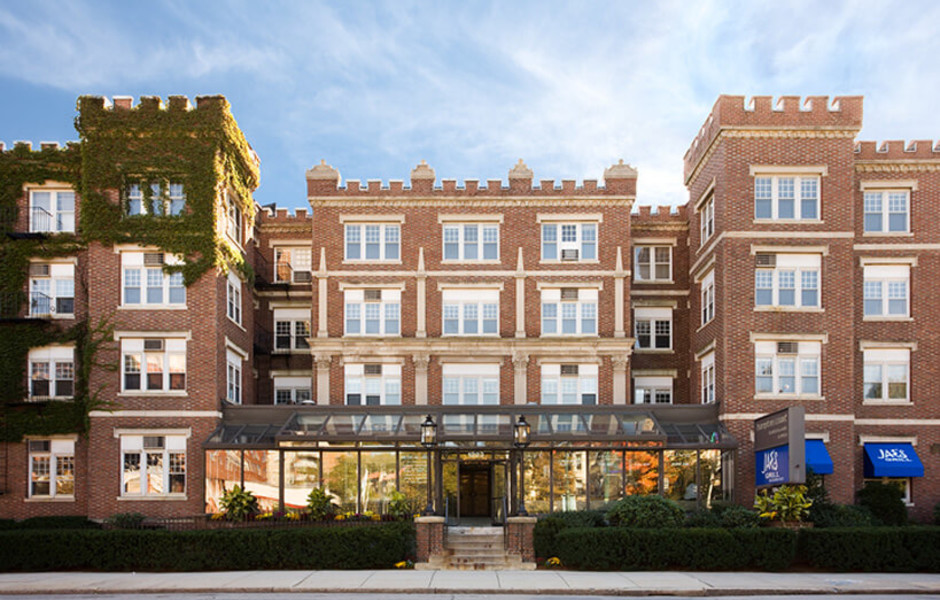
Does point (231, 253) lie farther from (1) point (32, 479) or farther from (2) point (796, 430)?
(2) point (796, 430)

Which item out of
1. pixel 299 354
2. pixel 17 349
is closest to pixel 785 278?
pixel 299 354

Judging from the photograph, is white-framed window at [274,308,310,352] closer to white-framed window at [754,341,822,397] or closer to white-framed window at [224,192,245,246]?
white-framed window at [224,192,245,246]

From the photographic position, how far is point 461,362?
3344cm

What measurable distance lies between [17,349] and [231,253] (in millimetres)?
8036

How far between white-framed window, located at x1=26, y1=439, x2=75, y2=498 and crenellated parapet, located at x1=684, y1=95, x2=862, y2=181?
25731 mm

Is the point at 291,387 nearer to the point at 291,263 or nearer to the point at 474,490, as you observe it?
the point at 291,263

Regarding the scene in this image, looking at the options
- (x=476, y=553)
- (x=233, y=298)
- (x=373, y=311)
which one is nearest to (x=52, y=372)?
(x=233, y=298)

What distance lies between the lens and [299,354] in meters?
36.8

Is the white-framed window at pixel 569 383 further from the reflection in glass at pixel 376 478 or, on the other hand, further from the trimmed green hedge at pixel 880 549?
the trimmed green hedge at pixel 880 549

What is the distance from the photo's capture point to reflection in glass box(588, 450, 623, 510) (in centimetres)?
2917

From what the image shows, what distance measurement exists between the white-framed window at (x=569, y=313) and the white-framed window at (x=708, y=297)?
4.26 meters

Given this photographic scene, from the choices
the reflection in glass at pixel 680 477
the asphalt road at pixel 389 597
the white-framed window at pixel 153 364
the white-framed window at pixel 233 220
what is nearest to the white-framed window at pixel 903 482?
the reflection in glass at pixel 680 477

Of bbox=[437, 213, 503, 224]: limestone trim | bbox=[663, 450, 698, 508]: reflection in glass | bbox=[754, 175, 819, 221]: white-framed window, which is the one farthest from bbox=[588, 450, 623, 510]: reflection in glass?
bbox=[437, 213, 503, 224]: limestone trim

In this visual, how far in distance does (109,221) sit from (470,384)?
47.2 ft
